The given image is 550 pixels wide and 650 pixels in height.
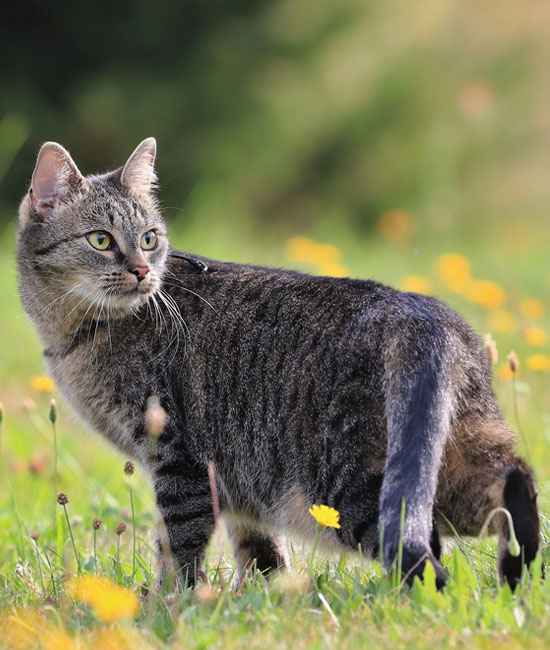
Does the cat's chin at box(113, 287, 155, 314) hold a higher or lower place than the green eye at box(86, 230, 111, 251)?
lower

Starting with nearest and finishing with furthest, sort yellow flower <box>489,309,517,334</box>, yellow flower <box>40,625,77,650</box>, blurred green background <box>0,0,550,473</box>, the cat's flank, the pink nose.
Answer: yellow flower <box>40,625,77,650</box>, the cat's flank, the pink nose, yellow flower <box>489,309,517,334</box>, blurred green background <box>0,0,550,473</box>

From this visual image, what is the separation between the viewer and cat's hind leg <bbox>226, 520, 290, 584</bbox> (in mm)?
2945

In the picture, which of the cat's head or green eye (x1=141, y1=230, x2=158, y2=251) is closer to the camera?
the cat's head

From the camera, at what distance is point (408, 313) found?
7.95 feet

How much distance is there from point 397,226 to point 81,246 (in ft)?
18.7

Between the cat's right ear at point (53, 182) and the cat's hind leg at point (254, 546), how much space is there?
3.99 feet

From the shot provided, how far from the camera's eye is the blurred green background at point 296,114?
315 inches

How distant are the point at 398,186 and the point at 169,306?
21.9ft

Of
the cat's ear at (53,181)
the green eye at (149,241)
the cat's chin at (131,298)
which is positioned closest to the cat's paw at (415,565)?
the cat's chin at (131,298)

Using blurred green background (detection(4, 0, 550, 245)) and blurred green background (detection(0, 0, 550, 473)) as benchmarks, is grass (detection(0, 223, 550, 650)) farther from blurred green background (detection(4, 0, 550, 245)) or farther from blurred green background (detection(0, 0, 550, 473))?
blurred green background (detection(4, 0, 550, 245))

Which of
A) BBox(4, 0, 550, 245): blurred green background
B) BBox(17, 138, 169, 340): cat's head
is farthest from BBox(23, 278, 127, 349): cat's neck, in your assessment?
BBox(4, 0, 550, 245): blurred green background

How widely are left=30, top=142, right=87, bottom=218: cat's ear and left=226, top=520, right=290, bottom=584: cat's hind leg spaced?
1220 mm

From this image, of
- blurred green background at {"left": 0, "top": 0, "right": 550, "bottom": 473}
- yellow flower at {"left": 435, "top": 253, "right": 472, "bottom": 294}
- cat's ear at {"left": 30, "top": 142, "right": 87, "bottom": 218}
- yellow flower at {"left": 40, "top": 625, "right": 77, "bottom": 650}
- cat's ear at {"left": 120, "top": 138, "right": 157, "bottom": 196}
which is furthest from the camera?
blurred green background at {"left": 0, "top": 0, "right": 550, "bottom": 473}

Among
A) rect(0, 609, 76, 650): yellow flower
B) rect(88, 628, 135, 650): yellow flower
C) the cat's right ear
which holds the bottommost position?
rect(0, 609, 76, 650): yellow flower
